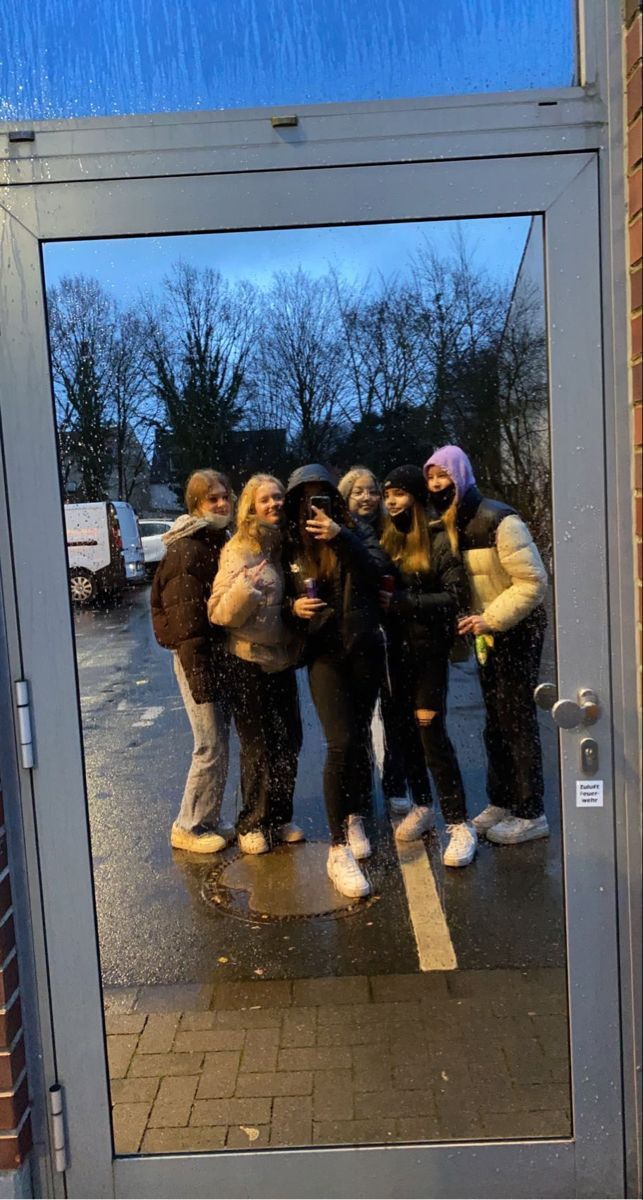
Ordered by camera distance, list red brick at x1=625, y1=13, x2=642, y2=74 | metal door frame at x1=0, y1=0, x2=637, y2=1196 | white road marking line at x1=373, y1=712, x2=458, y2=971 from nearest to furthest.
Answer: red brick at x1=625, y1=13, x2=642, y2=74 < metal door frame at x1=0, y1=0, x2=637, y2=1196 < white road marking line at x1=373, y1=712, x2=458, y2=971

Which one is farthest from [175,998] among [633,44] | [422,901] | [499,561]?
[633,44]

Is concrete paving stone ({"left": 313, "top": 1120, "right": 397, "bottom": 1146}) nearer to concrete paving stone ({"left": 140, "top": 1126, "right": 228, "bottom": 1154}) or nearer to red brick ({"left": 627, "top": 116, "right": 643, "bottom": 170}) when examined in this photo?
concrete paving stone ({"left": 140, "top": 1126, "right": 228, "bottom": 1154})

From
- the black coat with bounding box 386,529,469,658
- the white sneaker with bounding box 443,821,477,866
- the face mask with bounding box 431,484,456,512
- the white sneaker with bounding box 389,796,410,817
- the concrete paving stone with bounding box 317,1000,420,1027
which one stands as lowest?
the concrete paving stone with bounding box 317,1000,420,1027

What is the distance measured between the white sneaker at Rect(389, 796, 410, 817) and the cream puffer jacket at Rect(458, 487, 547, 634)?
1.57 feet

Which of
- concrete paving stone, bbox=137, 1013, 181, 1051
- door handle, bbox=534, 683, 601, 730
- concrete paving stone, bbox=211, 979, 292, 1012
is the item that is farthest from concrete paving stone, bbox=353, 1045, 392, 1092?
door handle, bbox=534, 683, 601, 730

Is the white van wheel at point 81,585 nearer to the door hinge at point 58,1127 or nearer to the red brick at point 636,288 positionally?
the door hinge at point 58,1127

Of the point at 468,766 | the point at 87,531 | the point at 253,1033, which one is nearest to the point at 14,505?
the point at 87,531

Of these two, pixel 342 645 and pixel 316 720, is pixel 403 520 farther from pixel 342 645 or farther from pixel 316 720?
pixel 316 720

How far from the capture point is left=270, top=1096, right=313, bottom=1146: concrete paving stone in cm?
207

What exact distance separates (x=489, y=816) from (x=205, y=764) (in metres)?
0.69

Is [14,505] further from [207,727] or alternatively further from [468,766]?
[468,766]

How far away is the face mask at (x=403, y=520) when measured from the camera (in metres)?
2.01

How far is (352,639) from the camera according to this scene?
2.08m

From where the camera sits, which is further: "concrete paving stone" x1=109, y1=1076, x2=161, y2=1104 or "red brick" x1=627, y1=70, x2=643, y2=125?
"concrete paving stone" x1=109, y1=1076, x2=161, y2=1104
